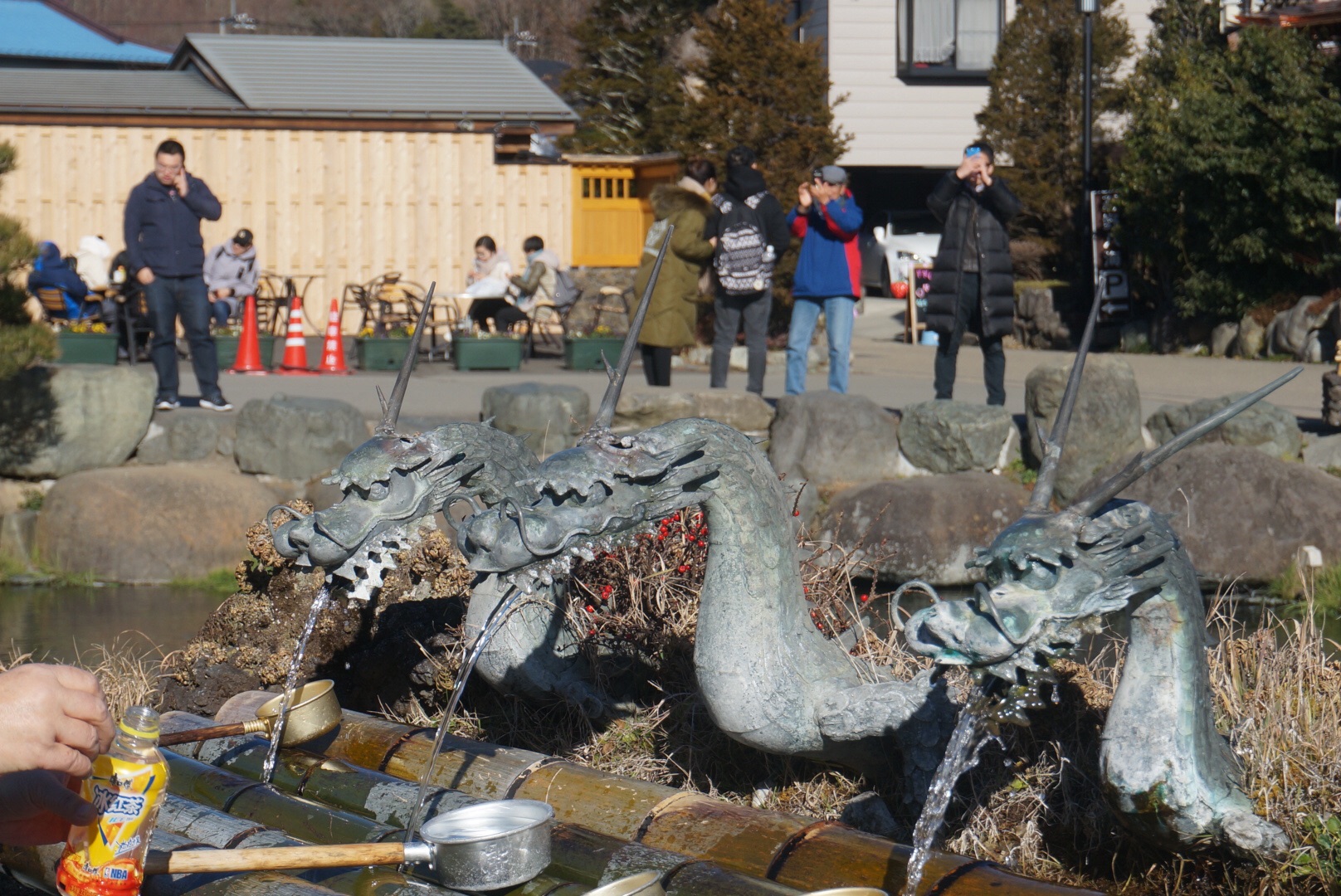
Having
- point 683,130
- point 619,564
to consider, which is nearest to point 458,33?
point 683,130

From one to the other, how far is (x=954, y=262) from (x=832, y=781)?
6236mm

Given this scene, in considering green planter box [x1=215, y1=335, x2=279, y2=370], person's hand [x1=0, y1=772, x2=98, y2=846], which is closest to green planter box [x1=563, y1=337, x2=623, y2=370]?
green planter box [x1=215, y1=335, x2=279, y2=370]

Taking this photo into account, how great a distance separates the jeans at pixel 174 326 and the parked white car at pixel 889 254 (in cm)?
1568

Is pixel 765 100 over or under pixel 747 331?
over

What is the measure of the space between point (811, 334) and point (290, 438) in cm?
376

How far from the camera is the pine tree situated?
1784 cm

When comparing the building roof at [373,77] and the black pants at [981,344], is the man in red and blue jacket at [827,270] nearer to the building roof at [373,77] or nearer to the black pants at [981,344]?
the black pants at [981,344]

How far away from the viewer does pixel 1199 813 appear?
10.9 ft

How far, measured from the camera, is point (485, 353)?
1597cm

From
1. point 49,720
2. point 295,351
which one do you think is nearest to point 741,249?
point 295,351

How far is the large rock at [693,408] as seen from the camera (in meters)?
10.1

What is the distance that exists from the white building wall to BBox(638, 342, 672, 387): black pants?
13182 mm

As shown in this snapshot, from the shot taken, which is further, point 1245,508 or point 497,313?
Result: point 497,313

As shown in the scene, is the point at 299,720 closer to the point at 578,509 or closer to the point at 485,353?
the point at 578,509
